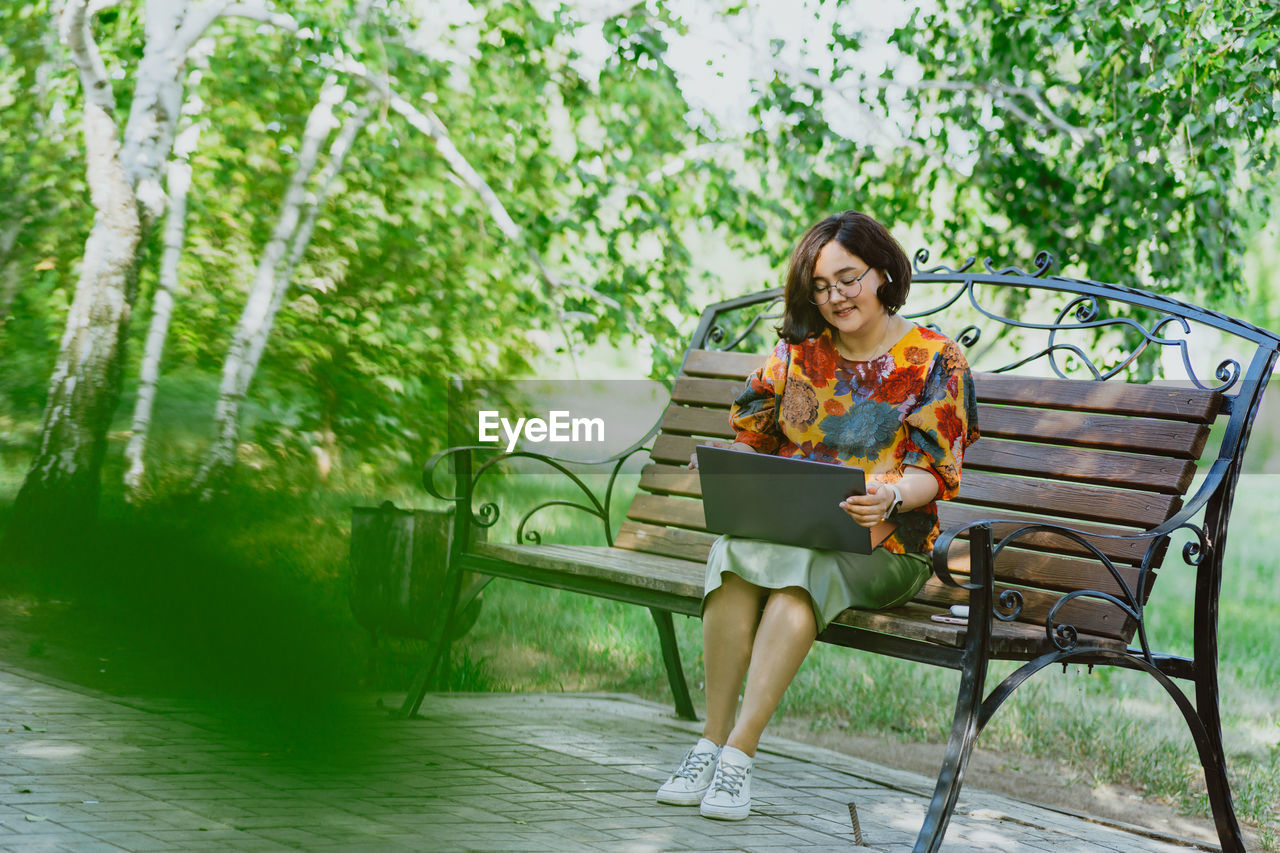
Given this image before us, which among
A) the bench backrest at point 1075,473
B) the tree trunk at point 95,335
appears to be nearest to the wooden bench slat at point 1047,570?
the bench backrest at point 1075,473

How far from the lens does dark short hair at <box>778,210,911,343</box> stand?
2.76 m

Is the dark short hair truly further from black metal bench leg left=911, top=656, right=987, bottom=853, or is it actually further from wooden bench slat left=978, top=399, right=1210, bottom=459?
black metal bench leg left=911, top=656, right=987, bottom=853

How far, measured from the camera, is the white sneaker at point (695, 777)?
9.08 feet

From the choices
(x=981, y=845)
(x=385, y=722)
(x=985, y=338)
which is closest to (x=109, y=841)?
(x=981, y=845)

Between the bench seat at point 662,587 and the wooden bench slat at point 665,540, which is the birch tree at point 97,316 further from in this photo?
the wooden bench slat at point 665,540

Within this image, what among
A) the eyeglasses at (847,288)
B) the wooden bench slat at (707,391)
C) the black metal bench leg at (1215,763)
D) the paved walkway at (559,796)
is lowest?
the paved walkway at (559,796)

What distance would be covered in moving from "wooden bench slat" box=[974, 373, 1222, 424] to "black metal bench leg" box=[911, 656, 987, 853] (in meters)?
0.87

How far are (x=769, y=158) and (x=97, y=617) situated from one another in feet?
20.6

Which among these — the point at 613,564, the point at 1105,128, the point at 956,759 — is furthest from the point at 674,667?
the point at 1105,128

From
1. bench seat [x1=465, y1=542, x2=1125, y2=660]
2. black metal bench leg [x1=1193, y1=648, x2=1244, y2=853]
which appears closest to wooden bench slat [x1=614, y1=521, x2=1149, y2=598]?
bench seat [x1=465, y1=542, x2=1125, y2=660]

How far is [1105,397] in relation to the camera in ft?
10.1

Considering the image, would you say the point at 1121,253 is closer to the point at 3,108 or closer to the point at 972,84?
the point at 972,84

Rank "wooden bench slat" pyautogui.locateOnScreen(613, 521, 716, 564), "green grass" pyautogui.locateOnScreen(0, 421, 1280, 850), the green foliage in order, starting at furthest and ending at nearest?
the green foliage, "wooden bench slat" pyautogui.locateOnScreen(613, 521, 716, 564), "green grass" pyautogui.locateOnScreen(0, 421, 1280, 850)

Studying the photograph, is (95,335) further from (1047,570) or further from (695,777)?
(1047,570)
